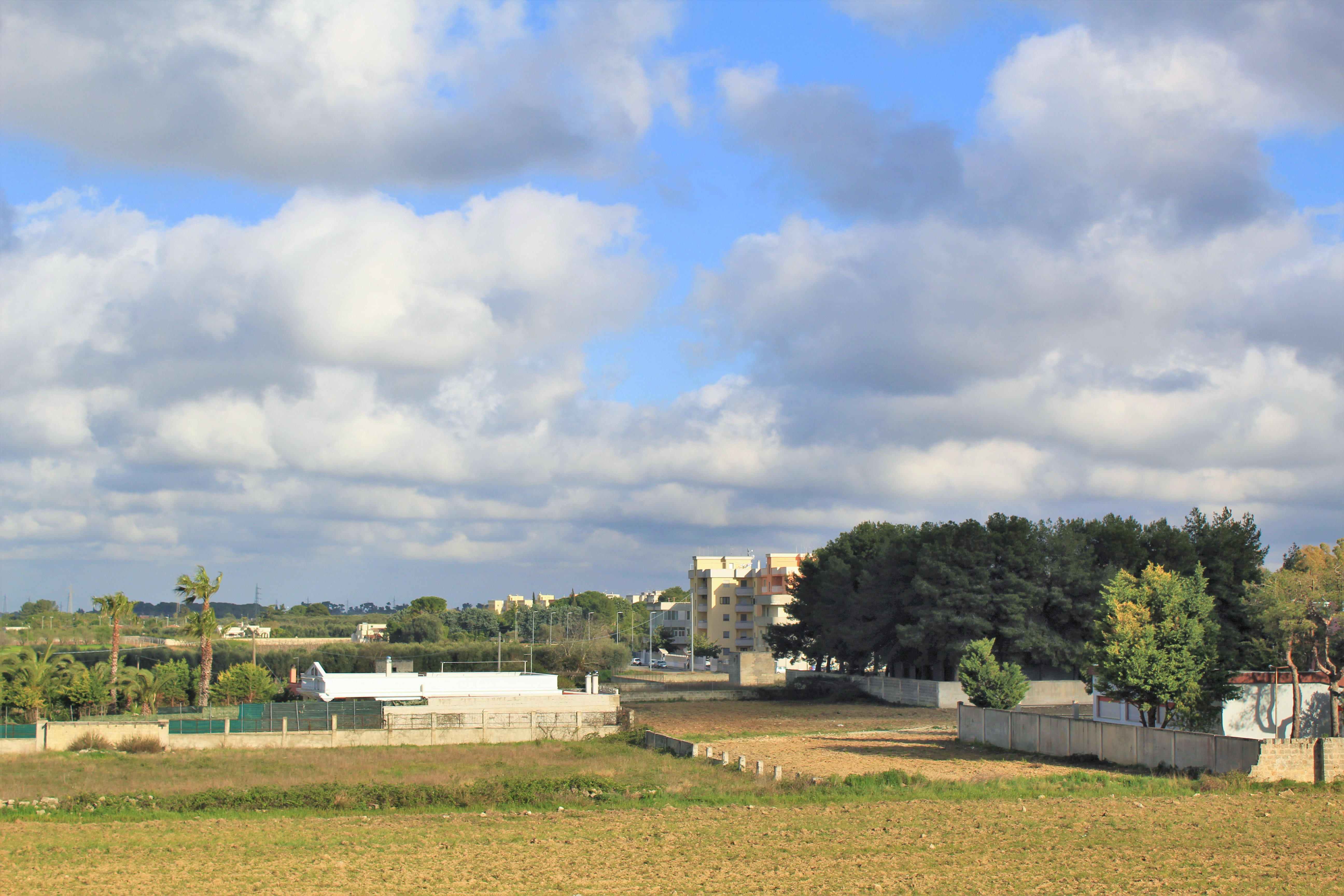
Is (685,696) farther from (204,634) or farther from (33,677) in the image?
(33,677)

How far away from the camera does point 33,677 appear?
5591 centimetres

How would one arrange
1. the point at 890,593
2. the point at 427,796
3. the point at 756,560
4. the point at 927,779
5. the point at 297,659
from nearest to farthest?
the point at 427,796, the point at 927,779, the point at 890,593, the point at 297,659, the point at 756,560

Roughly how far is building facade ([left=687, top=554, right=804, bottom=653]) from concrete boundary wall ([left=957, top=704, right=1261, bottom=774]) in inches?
4000

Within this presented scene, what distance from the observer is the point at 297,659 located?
94.8 metres

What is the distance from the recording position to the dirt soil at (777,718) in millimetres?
56188

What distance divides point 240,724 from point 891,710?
39.5 metres

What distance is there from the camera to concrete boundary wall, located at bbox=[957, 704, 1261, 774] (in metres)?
32.8

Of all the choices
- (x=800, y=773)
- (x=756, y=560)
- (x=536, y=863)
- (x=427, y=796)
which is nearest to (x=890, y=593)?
(x=800, y=773)

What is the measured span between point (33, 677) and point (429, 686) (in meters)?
19.5

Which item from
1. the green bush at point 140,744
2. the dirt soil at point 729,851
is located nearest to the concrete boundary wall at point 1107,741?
the dirt soil at point 729,851

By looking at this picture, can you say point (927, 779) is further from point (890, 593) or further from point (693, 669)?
point (693, 669)

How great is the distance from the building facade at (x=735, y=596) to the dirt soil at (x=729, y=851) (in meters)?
119

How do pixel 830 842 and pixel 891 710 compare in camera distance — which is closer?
pixel 830 842

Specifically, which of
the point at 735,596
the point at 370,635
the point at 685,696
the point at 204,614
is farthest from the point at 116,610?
the point at 370,635
